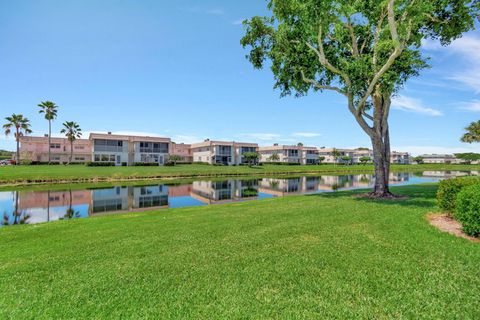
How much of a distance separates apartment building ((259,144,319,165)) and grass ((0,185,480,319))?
77.6 m

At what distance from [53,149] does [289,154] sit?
70533 mm

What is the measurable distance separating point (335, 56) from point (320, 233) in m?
12.2

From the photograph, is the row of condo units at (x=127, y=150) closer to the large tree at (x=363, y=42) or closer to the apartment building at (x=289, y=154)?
the apartment building at (x=289, y=154)

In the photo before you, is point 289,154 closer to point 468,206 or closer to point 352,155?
point 352,155

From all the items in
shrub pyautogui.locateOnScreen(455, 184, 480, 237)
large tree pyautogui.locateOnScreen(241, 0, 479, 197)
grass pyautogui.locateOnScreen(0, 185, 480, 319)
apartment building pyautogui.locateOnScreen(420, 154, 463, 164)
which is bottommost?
grass pyautogui.locateOnScreen(0, 185, 480, 319)

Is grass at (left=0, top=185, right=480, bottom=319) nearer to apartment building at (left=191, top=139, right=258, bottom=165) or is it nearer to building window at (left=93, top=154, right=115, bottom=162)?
building window at (left=93, top=154, right=115, bottom=162)

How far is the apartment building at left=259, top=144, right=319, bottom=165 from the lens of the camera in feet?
292

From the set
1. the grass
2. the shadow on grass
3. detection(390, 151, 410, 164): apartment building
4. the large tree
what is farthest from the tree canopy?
detection(390, 151, 410, 164): apartment building

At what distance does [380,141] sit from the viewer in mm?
14531

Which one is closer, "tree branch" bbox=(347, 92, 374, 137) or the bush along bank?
the bush along bank

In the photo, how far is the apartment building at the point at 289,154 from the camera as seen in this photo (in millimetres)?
89125

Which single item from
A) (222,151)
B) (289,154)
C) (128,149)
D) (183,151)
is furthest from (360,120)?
(289,154)

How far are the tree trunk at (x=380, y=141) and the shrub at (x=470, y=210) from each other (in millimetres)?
7688

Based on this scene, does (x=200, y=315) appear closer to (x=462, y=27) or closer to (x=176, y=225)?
(x=176, y=225)
